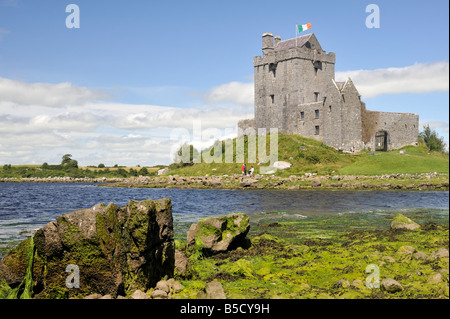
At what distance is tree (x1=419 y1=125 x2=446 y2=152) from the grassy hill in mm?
3836

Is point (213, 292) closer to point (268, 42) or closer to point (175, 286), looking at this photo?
point (175, 286)

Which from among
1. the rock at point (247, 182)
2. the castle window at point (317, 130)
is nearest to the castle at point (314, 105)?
the castle window at point (317, 130)

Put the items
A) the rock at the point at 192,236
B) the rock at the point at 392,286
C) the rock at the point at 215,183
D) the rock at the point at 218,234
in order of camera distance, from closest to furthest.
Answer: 1. the rock at the point at 392,286
2. the rock at the point at 218,234
3. the rock at the point at 192,236
4. the rock at the point at 215,183

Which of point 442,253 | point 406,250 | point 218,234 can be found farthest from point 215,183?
point 442,253

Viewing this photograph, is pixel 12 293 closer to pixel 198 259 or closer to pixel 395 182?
pixel 198 259

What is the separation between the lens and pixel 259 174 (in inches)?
2000

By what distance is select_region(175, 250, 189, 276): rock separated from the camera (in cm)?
1007

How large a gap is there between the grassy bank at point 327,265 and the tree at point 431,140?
178ft

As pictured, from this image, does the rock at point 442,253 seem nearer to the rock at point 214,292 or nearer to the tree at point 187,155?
the rock at point 214,292

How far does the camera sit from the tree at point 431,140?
2537 inches

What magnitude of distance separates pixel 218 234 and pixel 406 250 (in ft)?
15.9

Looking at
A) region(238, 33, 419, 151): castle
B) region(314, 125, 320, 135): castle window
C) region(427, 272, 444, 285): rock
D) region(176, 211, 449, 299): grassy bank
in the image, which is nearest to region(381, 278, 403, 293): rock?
region(176, 211, 449, 299): grassy bank

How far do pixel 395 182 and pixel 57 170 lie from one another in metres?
84.5

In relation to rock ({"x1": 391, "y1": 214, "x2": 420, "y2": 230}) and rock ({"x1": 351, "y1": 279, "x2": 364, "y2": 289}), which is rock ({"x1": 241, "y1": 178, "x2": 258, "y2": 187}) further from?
rock ({"x1": 351, "y1": 279, "x2": 364, "y2": 289})
